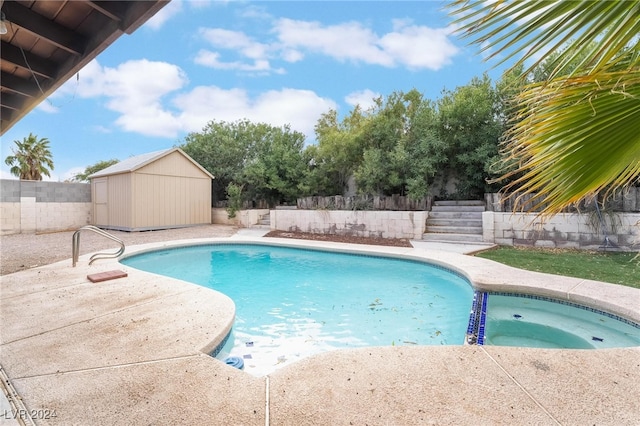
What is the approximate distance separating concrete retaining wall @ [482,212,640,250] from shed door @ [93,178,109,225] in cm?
1442

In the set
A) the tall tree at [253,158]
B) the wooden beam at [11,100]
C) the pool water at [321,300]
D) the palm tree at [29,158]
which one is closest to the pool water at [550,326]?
the pool water at [321,300]

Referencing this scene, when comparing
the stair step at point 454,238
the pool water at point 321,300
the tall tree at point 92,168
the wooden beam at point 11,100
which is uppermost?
the tall tree at point 92,168

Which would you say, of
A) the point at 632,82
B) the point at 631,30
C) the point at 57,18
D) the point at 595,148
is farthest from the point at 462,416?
the point at 57,18

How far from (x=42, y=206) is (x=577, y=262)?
55.4ft

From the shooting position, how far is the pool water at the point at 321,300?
3.54 meters

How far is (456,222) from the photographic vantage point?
9398 millimetres

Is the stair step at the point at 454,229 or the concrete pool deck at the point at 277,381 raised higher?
the stair step at the point at 454,229

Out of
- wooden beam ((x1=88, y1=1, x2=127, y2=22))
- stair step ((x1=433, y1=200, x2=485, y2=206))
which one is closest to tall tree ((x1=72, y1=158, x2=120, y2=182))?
stair step ((x1=433, y1=200, x2=485, y2=206))

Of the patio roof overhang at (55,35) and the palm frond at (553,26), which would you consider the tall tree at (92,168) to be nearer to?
the patio roof overhang at (55,35)

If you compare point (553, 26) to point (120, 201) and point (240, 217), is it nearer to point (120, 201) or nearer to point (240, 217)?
point (240, 217)

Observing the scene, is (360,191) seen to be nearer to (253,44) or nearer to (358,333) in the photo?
(253,44)

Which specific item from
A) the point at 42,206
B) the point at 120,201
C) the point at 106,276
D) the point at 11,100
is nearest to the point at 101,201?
the point at 120,201

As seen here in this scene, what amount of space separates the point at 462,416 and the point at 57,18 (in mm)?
4613

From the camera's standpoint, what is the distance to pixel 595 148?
3.51ft
